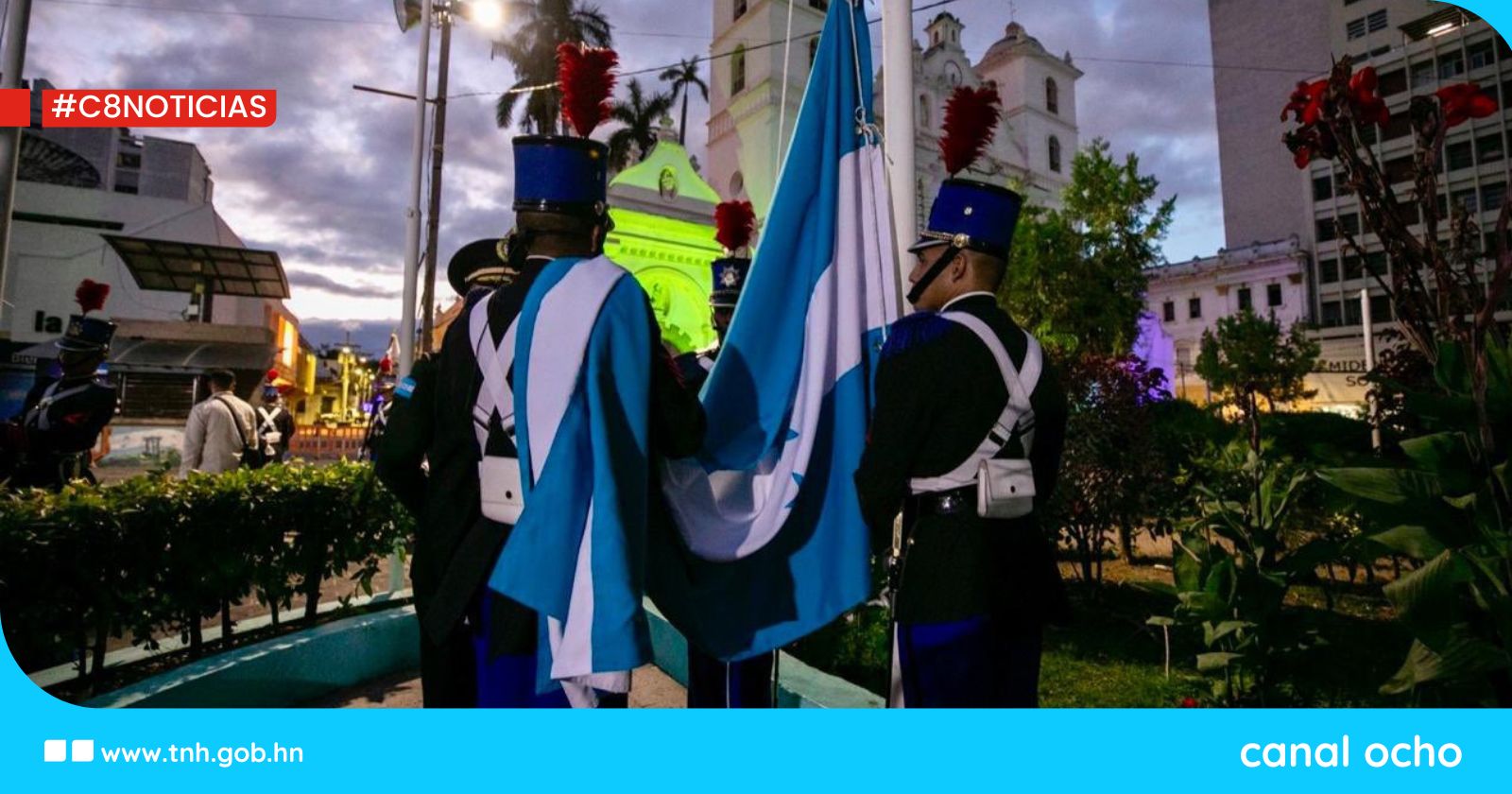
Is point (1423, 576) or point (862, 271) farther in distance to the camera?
point (862, 271)

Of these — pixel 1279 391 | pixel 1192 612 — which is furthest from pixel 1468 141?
pixel 1279 391

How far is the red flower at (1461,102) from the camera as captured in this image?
2309mm

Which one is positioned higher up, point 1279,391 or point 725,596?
point 1279,391

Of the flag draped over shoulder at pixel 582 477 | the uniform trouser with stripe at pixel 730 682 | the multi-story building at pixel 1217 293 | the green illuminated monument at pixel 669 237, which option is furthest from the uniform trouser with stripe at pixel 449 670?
the multi-story building at pixel 1217 293

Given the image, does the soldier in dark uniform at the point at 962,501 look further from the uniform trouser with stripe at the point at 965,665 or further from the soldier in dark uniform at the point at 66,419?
the soldier in dark uniform at the point at 66,419

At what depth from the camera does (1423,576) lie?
2.12 metres

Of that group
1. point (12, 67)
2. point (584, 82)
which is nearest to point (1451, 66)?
point (584, 82)

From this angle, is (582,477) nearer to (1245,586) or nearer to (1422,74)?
(1245,586)

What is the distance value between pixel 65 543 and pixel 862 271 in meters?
3.07

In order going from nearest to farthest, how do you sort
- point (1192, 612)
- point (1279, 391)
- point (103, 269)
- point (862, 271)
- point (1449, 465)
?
point (1449, 465)
point (862, 271)
point (1192, 612)
point (103, 269)
point (1279, 391)

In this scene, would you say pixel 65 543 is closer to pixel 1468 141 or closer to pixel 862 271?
pixel 862 271

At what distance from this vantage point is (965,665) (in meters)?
2.02

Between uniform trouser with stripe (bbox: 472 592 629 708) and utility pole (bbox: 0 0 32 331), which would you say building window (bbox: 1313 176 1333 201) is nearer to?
uniform trouser with stripe (bbox: 472 592 629 708)

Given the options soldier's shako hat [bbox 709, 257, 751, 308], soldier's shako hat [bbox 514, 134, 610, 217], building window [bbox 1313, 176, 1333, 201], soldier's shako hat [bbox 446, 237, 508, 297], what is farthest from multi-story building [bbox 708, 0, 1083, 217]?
soldier's shako hat [bbox 514, 134, 610, 217]
